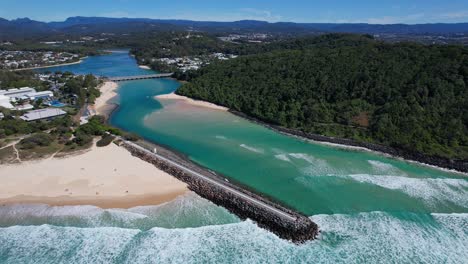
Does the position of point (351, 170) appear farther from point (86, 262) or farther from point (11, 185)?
point (11, 185)

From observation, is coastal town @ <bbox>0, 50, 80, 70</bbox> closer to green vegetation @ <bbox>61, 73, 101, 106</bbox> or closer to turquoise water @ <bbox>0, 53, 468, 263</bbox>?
green vegetation @ <bbox>61, 73, 101, 106</bbox>

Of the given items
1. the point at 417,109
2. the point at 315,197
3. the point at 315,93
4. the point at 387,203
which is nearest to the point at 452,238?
the point at 387,203

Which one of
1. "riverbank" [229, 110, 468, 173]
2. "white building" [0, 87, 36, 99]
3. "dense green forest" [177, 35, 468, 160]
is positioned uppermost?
"dense green forest" [177, 35, 468, 160]

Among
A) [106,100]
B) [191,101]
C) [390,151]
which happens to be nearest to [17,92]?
[106,100]

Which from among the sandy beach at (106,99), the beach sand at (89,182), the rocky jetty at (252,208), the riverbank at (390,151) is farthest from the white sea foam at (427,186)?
the sandy beach at (106,99)

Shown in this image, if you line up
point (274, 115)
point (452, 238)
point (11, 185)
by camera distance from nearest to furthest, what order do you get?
point (452, 238) < point (11, 185) < point (274, 115)

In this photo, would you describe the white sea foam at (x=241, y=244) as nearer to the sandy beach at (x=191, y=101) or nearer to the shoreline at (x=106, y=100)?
the shoreline at (x=106, y=100)

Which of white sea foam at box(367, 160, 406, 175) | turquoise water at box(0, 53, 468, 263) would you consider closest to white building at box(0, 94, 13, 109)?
turquoise water at box(0, 53, 468, 263)

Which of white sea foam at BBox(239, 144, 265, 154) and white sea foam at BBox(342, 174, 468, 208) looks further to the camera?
white sea foam at BBox(239, 144, 265, 154)
